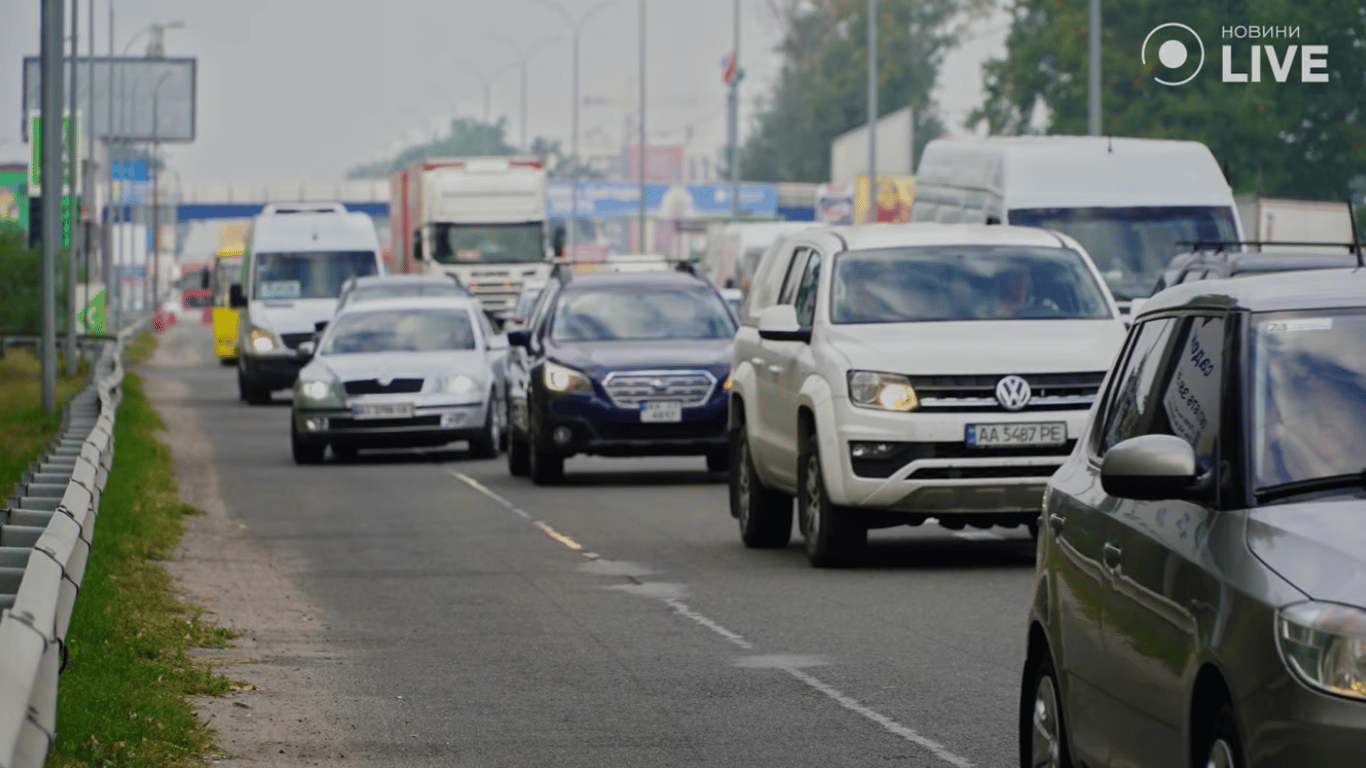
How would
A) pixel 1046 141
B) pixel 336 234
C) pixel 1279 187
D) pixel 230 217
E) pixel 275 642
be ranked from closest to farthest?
pixel 275 642
pixel 1046 141
pixel 336 234
pixel 1279 187
pixel 230 217

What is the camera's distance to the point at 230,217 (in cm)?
17288

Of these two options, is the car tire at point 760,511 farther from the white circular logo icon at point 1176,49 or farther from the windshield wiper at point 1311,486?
the white circular logo icon at point 1176,49

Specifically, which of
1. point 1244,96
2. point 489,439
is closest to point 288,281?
point 489,439

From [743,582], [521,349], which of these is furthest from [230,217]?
[743,582]

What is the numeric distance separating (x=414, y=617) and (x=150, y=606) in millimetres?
1210

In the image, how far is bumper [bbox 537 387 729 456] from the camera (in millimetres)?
22297

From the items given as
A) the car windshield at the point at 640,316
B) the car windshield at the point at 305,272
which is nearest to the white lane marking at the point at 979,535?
the car windshield at the point at 640,316

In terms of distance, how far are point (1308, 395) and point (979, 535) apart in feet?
38.2

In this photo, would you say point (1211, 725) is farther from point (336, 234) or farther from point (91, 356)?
point (91, 356)

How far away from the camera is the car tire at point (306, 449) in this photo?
87.2ft

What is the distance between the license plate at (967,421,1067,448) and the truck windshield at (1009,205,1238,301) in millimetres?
10744

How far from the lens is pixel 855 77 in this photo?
5404 inches

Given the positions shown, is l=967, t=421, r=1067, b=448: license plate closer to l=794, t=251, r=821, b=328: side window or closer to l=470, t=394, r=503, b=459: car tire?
l=794, t=251, r=821, b=328: side window

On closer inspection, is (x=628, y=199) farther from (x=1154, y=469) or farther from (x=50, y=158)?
(x=1154, y=469)
